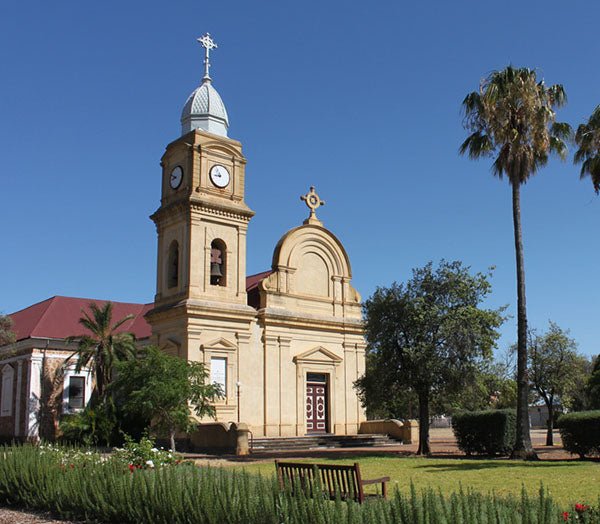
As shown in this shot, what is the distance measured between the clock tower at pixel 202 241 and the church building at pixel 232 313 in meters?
0.05

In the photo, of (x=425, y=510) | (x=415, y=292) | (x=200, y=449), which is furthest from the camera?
(x=200, y=449)

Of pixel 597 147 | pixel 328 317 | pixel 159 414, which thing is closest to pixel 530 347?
pixel 328 317

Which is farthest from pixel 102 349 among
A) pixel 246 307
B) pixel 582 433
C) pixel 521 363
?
pixel 582 433

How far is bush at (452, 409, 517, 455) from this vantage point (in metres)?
24.1

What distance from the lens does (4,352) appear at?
141 ft

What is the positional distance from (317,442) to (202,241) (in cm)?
1100

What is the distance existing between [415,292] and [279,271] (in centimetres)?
1138

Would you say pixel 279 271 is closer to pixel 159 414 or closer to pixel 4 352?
pixel 159 414

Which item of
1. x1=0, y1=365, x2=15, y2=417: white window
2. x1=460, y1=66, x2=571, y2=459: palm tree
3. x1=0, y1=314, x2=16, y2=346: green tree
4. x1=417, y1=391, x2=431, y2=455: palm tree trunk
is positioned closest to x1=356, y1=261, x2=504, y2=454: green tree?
x1=417, y1=391, x2=431, y2=455: palm tree trunk

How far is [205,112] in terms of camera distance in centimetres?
3634

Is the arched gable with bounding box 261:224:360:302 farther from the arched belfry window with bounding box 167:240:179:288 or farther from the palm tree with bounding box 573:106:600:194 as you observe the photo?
the palm tree with bounding box 573:106:600:194

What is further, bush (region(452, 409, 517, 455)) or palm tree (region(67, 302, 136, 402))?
palm tree (region(67, 302, 136, 402))

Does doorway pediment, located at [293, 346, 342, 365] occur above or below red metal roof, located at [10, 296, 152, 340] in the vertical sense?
below

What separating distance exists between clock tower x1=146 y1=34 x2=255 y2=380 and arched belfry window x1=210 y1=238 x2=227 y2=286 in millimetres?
49
